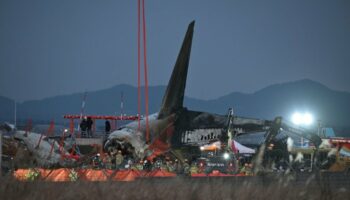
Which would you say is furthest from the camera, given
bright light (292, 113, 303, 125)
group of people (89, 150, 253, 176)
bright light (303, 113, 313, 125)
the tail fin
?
bright light (292, 113, 303, 125)

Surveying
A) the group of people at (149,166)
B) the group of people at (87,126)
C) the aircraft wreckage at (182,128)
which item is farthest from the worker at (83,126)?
the group of people at (149,166)

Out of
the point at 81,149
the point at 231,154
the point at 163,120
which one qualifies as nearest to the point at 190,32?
the point at 163,120

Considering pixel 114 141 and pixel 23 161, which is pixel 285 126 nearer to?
pixel 114 141

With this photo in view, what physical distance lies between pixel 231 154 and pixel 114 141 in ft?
19.9

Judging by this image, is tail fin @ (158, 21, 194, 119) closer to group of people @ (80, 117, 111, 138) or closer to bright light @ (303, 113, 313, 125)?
group of people @ (80, 117, 111, 138)

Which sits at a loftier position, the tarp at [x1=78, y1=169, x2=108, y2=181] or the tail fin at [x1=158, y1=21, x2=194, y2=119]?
the tail fin at [x1=158, y1=21, x2=194, y2=119]

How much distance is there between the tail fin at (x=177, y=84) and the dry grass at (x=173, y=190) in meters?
17.7

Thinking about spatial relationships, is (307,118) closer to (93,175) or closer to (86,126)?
(86,126)

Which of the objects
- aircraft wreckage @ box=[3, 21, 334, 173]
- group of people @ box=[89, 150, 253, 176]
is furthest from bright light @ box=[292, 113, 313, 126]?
group of people @ box=[89, 150, 253, 176]

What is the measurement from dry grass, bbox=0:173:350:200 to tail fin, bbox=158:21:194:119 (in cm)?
1770

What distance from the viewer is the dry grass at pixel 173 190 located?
11625 mm

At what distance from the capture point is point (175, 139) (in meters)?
31.2

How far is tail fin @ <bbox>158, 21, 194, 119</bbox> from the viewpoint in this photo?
3131cm

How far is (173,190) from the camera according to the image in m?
12.2
